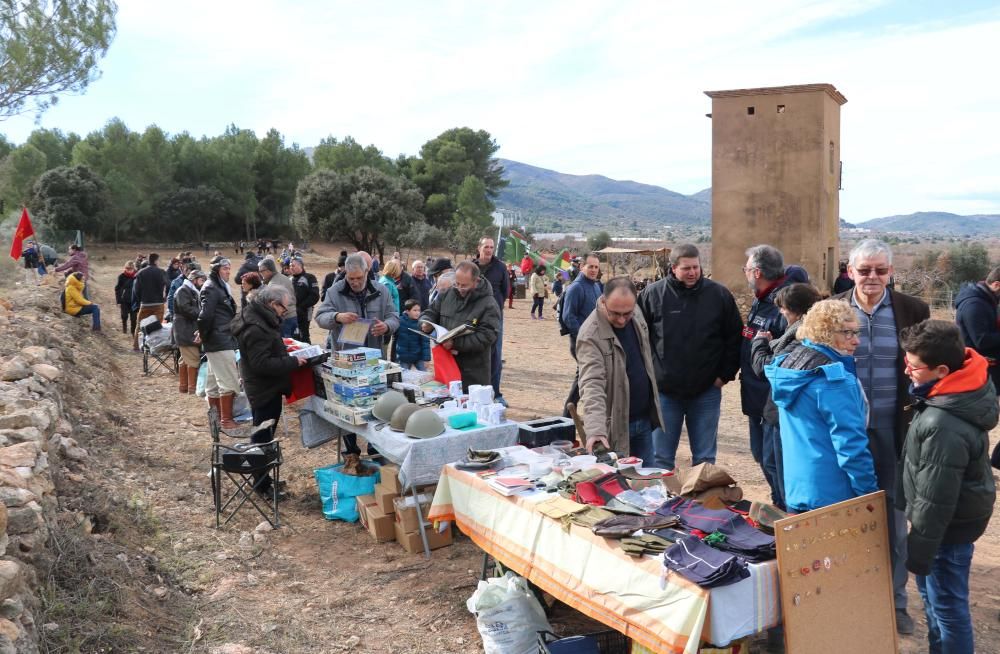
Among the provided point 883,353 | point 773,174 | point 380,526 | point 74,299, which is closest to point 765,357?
point 883,353

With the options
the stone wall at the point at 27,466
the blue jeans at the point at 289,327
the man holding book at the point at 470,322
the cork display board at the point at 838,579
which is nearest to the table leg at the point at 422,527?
the man holding book at the point at 470,322

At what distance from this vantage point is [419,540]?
505 centimetres

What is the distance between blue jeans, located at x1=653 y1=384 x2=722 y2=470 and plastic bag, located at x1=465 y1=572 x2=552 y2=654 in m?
1.72

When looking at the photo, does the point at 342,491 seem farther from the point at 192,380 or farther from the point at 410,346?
the point at 192,380

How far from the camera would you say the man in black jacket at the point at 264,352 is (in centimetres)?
573

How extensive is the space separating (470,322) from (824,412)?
128 inches

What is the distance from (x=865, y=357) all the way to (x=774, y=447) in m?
0.84

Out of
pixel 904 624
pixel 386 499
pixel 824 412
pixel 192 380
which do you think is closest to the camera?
pixel 824 412

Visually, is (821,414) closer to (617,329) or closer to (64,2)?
(617,329)

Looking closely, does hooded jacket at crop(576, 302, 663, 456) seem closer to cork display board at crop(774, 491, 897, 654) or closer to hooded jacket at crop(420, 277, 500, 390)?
cork display board at crop(774, 491, 897, 654)

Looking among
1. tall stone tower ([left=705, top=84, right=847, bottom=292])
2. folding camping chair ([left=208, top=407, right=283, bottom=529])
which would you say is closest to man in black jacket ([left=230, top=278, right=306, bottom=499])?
folding camping chair ([left=208, top=407, right=283, bottom=529])

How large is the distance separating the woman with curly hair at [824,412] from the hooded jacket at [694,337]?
1379 mm

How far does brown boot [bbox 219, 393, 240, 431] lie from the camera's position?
27.2 feet

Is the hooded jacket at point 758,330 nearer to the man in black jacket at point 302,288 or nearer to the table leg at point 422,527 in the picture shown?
the table leg at point 422,527
